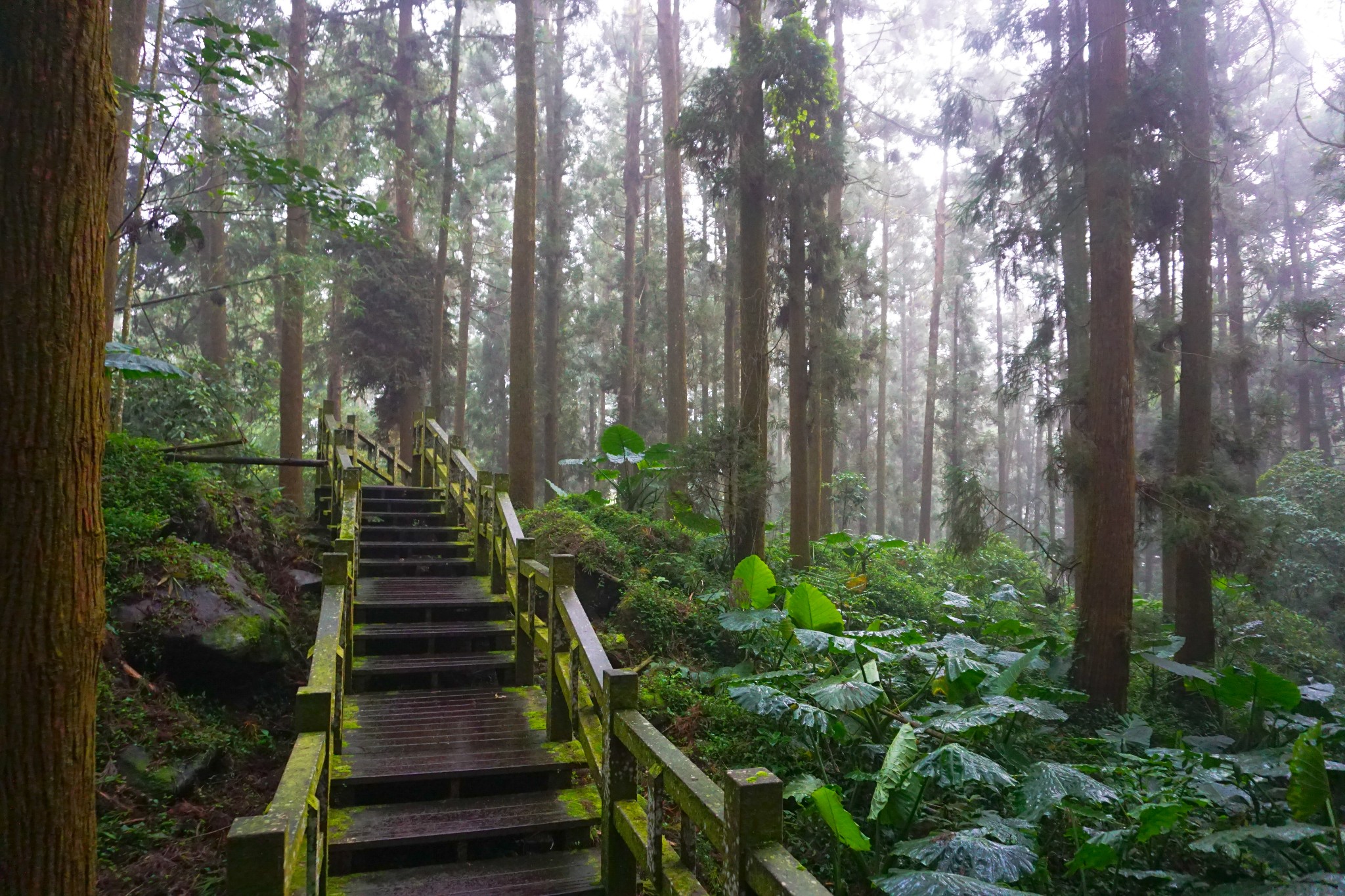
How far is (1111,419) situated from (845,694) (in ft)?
21.0

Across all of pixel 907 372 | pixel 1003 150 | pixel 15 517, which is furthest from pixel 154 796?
pixel 907 372

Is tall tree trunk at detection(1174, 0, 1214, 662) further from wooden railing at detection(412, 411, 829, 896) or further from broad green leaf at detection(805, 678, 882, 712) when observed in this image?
wooden railing at detection(412, 411, 829, 896)

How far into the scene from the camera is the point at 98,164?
9.71 feet

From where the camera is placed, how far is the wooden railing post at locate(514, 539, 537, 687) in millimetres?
7098

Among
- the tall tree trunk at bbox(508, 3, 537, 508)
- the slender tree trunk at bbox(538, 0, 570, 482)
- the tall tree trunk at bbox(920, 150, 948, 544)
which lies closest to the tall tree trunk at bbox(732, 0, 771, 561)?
the tall tree trunk at bbox(508, 3, 537, 508)

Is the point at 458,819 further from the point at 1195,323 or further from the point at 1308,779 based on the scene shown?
the point at 1195,323

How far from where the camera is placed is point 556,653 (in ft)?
19.9

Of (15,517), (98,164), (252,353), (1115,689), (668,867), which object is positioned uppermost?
(252,353)

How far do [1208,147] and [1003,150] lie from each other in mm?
3349

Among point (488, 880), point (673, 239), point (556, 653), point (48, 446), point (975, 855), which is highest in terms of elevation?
point (673, 239)

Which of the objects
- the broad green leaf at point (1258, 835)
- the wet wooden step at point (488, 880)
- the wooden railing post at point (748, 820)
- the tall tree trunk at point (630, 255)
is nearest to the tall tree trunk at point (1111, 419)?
the broad green leaf at point (1258, 835)

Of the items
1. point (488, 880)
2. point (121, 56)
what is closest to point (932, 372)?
point (121, 56)

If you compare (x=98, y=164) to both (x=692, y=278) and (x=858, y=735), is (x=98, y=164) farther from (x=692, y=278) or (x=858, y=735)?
(x=692, y=278)

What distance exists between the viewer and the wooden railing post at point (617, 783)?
4.39 meters
